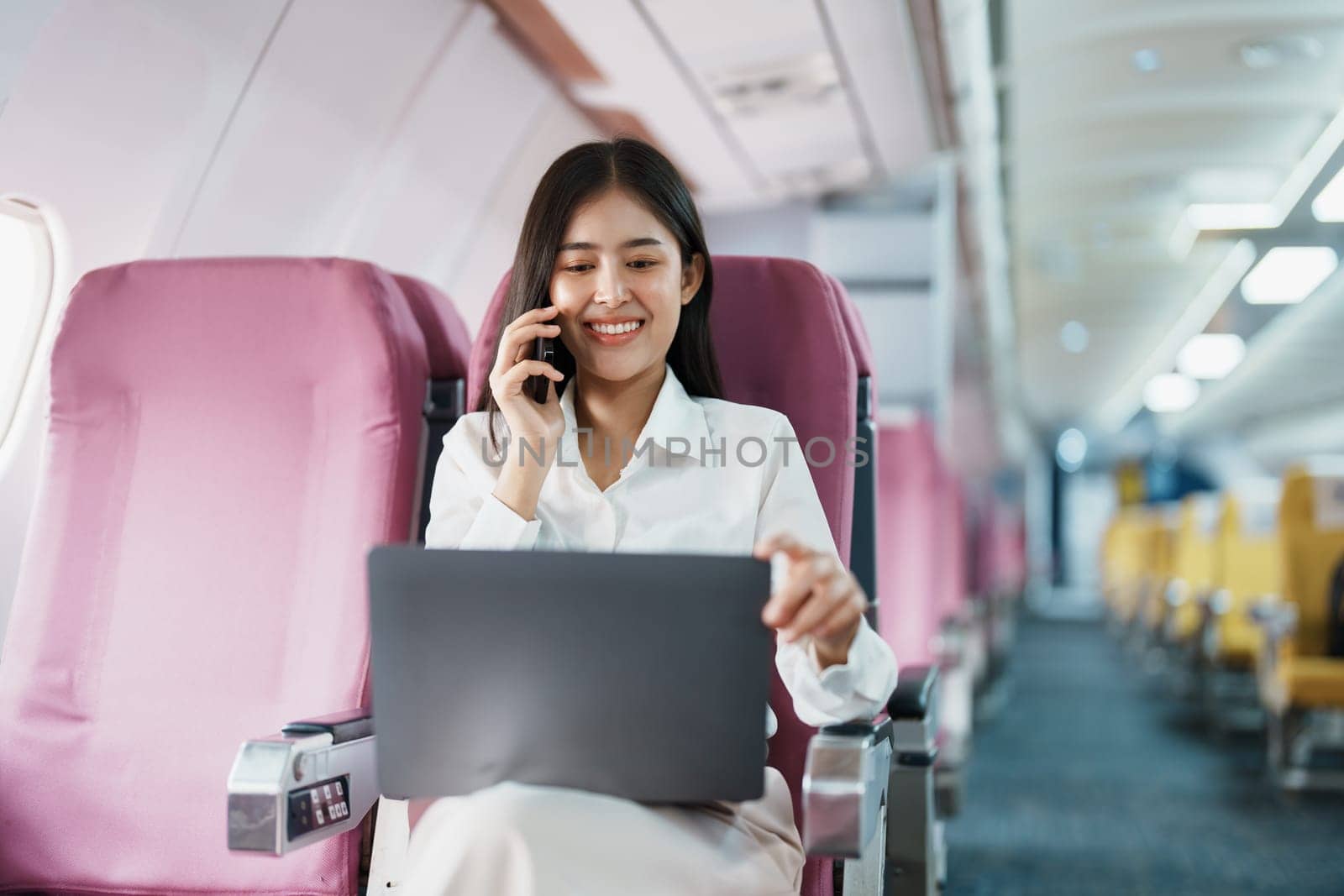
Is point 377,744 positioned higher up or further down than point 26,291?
further down

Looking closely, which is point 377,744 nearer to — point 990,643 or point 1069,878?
point 1069,878

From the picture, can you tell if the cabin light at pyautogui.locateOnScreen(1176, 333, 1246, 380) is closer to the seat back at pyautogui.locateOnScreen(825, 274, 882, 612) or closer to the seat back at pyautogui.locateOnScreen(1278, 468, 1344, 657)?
the seat back at pyautogui.locateOnScreen(1278, 468, 1344, 657)

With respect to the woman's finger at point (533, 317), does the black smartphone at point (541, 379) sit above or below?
below

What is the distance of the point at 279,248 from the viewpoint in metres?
3.20

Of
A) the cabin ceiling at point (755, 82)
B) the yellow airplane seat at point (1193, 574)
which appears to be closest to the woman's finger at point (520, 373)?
the cabin ceiling at point (755, 82)

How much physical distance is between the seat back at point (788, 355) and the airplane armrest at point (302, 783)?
1.85 ft

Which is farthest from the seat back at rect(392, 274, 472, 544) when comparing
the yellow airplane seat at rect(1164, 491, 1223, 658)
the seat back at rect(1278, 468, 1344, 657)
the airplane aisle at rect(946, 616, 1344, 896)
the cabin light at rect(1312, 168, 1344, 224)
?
the yellow airplane seat at rect(1164, 491, 1223, 658)

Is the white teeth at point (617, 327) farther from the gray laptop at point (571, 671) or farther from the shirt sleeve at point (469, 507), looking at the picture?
the gray laptop at point (571, 671)

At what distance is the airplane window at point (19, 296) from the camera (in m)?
2.44

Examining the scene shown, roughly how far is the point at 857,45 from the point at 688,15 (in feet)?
2.14

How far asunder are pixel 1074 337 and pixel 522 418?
12503mm

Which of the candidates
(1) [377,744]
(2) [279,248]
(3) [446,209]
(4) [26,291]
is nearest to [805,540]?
(1) [377,744]

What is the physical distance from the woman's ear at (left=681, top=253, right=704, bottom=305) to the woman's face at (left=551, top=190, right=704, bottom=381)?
0.08 metres

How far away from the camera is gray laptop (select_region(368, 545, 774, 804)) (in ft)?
4.32
